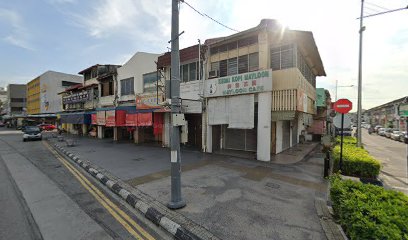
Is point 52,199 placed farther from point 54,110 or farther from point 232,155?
point 54,110

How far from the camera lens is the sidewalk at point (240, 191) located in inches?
175

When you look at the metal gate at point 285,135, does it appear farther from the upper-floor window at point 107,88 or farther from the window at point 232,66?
the upper-floor window at point 107,88

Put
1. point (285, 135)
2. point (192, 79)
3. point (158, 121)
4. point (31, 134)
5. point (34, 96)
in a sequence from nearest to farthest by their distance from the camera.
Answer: point (192, 79) → point (285, 135) → point (158, 121) → point (31, 134) → point (34, 96)

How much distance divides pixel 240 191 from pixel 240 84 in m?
7.05

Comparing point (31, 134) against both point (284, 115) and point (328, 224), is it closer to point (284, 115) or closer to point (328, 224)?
point (284, 115)

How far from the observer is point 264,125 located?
424 inches

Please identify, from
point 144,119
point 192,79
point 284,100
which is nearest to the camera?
point 284,100

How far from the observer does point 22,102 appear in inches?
2485

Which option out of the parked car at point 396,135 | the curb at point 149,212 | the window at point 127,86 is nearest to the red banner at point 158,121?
the window at point 127,86

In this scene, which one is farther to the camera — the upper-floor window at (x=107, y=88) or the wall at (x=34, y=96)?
the wall at (x=34, y=96)

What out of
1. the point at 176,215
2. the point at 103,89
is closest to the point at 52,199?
the point at 176,215

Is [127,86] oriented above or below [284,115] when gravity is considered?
above

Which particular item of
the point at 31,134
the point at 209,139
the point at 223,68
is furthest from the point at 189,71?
the point at 31,134

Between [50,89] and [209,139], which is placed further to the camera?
[50,89]
